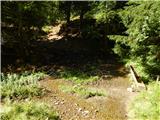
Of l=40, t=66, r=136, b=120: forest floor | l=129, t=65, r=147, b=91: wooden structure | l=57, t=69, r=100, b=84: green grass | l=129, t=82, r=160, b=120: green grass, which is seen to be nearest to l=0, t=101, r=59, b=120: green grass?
l=40, t=66, r=136, b=120: forest floor

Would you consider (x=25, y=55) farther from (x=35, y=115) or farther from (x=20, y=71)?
(x=35, y=115)

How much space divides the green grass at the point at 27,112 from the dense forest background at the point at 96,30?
285 inches

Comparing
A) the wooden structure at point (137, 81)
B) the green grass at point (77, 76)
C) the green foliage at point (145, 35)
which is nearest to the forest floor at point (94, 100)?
→ the green grass at point (77, 76)

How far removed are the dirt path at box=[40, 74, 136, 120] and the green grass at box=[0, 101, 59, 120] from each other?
2.73ft

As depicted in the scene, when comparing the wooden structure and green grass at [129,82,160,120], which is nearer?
green grass at [129,82,160,120]

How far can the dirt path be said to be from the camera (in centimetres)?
1423

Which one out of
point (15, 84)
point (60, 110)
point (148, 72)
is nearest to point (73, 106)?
point (60, 110)

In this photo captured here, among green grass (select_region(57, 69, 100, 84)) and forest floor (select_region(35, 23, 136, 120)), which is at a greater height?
green grass (select_region(57, 69, 100, 84))

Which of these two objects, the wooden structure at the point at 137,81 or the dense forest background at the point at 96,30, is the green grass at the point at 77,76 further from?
the dense forest background at the point at 96,30

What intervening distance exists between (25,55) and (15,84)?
6344 mm

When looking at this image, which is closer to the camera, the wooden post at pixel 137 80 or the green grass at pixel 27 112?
the green grass at pixel 27 112

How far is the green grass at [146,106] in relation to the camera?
1258 cm

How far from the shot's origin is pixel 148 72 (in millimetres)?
18797

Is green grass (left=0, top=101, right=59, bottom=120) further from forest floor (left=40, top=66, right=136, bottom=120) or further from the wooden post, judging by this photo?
the wooden post
